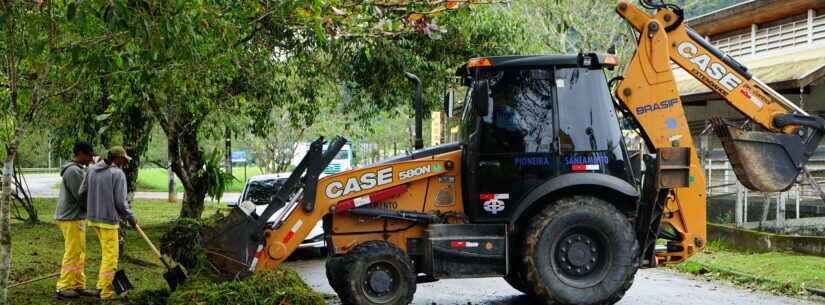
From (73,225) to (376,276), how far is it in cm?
355

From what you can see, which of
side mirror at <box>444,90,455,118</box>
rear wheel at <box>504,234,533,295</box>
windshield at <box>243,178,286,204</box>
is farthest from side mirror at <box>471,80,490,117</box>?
windshield at <box>243,178,286,204</box>

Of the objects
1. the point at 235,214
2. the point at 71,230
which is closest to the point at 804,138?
the point at 235,214

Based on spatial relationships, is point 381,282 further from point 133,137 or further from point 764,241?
point 133,137

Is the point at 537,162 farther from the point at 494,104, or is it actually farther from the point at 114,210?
the point at 114,210

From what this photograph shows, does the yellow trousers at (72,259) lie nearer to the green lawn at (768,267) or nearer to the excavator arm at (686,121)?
the excavator arm at (686,121)

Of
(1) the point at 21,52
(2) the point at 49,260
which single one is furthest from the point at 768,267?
(2) the point at 49,260

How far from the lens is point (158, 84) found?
10.5 meters

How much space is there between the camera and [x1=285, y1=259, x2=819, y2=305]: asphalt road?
345 inches

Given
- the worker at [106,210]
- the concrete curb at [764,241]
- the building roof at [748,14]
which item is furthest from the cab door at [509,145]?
the building roof at [748,14]

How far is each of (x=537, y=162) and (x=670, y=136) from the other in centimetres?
145

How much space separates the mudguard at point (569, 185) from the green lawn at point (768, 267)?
3.21 m

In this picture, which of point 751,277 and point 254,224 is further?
point 751,277

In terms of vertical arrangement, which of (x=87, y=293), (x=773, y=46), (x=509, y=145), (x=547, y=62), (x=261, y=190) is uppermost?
(x=773, y=46)

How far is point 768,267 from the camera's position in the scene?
→ 1081cm
